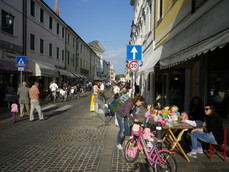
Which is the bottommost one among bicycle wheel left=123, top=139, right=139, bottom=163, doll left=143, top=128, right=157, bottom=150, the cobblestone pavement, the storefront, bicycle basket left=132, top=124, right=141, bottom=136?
the cobblestone pavement

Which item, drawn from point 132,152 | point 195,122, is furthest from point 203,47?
point 132,152

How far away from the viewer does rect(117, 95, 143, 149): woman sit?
519cm

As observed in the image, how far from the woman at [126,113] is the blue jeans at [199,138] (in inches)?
63.1

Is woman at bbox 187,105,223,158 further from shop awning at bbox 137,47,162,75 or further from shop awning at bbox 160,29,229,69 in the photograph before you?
shop awning at bbox 137,47,162,75

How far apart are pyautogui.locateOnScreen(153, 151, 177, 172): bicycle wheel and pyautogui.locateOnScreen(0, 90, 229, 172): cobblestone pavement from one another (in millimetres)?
478

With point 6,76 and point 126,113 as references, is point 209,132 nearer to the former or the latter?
point 126,113

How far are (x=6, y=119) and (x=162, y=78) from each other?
893 centimetres

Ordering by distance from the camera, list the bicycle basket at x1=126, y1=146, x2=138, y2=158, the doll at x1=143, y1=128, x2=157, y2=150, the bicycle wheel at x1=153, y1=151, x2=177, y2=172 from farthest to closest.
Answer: the bicycle basket at x1=126, y1=146, x2=138, y2=158
the doll at x1=143, y1=128, x2=157, y2=150
the bicycle wheel at x1=153, y1=151, x2=177, y2=172

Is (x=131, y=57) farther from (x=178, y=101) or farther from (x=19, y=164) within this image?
(x=19, y=164)

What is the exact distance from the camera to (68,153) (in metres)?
5.18

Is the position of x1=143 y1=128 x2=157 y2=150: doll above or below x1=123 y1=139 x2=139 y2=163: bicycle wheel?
above

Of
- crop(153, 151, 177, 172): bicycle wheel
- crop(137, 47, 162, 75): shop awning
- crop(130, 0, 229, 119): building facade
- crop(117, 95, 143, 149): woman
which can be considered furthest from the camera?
crop(137, 47, 162, 75): shop awning

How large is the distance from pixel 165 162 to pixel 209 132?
1.77 metres

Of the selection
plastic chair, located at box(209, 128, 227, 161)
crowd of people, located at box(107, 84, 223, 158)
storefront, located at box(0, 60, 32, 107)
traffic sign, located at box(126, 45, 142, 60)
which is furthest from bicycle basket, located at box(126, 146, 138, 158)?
storefront, located at box(0, 60, 32, 107)
